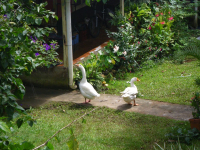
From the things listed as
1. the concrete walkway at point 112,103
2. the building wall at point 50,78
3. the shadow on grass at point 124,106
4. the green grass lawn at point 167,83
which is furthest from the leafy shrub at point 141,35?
the shadow on grass at point 124,106

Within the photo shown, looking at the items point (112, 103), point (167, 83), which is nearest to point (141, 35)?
point (167, 83)

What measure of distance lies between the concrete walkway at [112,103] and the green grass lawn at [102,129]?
30 centimetres

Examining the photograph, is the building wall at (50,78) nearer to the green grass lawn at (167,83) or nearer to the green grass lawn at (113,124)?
the green grass lawn at (113,124)

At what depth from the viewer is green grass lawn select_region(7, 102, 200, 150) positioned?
16.7 feet

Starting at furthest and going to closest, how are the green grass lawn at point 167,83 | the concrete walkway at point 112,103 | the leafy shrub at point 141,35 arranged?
the leafy shrub at point 141,35, the green grass lawn at point 167,83, the concrete walkway at point 112,103

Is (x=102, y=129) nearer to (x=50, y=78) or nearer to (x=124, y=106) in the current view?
(x=124, y=106)

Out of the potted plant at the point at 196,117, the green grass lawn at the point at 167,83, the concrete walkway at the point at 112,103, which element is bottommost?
the concrete walkway at the point at 112,103

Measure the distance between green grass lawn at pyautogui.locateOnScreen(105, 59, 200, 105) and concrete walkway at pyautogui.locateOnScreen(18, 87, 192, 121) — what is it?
320 mm

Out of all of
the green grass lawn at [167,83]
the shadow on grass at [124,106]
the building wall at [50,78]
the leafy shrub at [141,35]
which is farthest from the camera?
the leafy shrub at [141,35]

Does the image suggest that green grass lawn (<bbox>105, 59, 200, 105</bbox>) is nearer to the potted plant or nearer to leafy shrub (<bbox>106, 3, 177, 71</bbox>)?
leafy shrub (<bbox>106, 3, 177, 71</bbox>)

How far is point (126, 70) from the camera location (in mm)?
9664

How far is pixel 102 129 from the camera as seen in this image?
5.70 metres

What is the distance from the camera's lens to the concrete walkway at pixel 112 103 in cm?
639

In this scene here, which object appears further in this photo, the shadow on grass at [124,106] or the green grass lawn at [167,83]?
the green grass lawn at [167,83]
